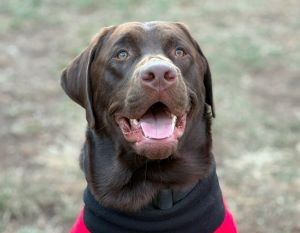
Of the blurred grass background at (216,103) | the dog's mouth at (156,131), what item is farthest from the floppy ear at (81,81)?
the blurred grass background at (216,103)

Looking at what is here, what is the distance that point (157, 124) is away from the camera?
3645mm

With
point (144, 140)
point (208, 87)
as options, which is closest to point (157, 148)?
point (144, 140)

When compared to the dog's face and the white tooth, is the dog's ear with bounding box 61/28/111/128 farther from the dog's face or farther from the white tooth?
the white tooth

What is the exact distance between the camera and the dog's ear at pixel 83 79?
3971mm

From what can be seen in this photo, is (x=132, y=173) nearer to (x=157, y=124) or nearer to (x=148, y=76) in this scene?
(x=157, y=124)

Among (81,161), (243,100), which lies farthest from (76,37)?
(81,161)

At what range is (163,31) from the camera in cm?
398

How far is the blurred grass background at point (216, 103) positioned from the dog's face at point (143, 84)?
4.87ft

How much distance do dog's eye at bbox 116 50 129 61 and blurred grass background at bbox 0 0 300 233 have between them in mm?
1693

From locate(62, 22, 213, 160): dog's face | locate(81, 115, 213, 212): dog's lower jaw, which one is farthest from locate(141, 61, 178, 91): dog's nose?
locate(81, 115, 213, 212): dog's lower jaw

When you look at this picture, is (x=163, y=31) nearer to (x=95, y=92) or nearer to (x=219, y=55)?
(x=95, y=92)

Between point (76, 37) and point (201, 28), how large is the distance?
66.4 inches

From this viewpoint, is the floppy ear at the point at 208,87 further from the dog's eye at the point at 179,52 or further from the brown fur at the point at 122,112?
the dog's eye at the point at 179,52

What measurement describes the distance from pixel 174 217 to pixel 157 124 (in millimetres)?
491
